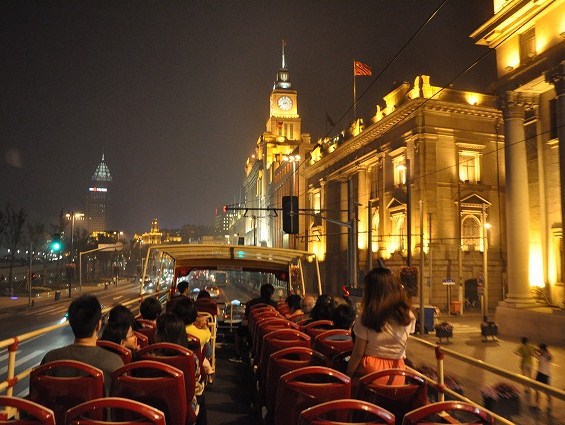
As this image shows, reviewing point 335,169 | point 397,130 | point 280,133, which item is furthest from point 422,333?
point 280,133

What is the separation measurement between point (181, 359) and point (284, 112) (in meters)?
119

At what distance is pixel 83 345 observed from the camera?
4.35 m

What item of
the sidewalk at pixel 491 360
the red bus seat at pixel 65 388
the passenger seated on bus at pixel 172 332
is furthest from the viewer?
the sidewalk at pixel 491 360

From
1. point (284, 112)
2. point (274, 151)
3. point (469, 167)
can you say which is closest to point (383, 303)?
point (469, 167)

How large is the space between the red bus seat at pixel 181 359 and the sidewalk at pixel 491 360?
788 cm

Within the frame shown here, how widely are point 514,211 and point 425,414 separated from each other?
75.6 feet

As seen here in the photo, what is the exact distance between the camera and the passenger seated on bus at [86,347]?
14.0 feet

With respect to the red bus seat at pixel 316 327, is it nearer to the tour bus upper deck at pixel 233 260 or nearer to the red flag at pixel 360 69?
the tour bus upper deck at pixel 233 260

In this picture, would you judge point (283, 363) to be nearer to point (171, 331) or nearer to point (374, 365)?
point (374, 365)

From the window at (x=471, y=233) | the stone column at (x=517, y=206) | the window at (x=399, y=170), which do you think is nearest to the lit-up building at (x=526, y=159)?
the stone column at (x=517, y=206)

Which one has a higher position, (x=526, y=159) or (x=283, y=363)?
(x=526, y=159)

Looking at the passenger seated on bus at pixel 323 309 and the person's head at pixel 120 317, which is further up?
the person's head at pixel 120 317

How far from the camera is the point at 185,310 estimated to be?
265 inches

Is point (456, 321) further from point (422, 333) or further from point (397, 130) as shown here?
point (397, 130)
